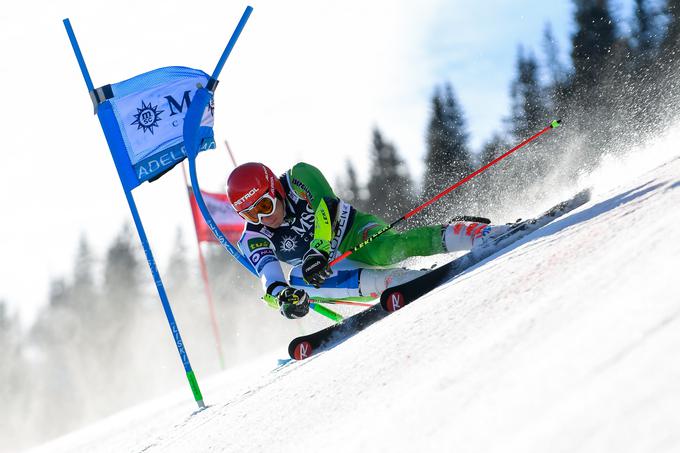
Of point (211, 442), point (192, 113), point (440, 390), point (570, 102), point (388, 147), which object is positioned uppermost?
point (388, 147)

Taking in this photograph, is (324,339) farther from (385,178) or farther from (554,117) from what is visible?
(385,178)

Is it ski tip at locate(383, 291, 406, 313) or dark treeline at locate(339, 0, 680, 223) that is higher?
dark treeline at locate(339, 0, 680, 223)

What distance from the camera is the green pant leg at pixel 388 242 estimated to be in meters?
5.78

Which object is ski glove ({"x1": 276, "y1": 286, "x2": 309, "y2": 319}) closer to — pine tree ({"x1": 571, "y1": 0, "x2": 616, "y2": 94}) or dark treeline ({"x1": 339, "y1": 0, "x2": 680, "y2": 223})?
dark treeline ({"x1": 339, "y1": 0, "x2": 680, "y2": 223})

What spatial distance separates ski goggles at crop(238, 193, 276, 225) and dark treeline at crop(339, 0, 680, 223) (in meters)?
3.93

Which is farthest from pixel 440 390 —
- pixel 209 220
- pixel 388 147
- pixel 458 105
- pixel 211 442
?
pixel 388 147

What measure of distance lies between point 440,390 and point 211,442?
5.85 feet

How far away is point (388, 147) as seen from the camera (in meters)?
38.9

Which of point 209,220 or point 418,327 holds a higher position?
point 209,220

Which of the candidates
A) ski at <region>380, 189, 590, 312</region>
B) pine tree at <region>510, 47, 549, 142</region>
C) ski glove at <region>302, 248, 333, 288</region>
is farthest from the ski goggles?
pine tree at <region>510, 47, 549, 142</region>

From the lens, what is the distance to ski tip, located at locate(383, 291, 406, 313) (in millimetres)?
5219

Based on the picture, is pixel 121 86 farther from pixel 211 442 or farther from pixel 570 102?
pixel 570 102

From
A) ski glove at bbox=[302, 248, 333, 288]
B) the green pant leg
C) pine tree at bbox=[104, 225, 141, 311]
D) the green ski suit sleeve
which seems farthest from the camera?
pine tree at bbox=[104, 225, 141, 311]

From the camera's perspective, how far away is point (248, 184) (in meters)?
5.92
